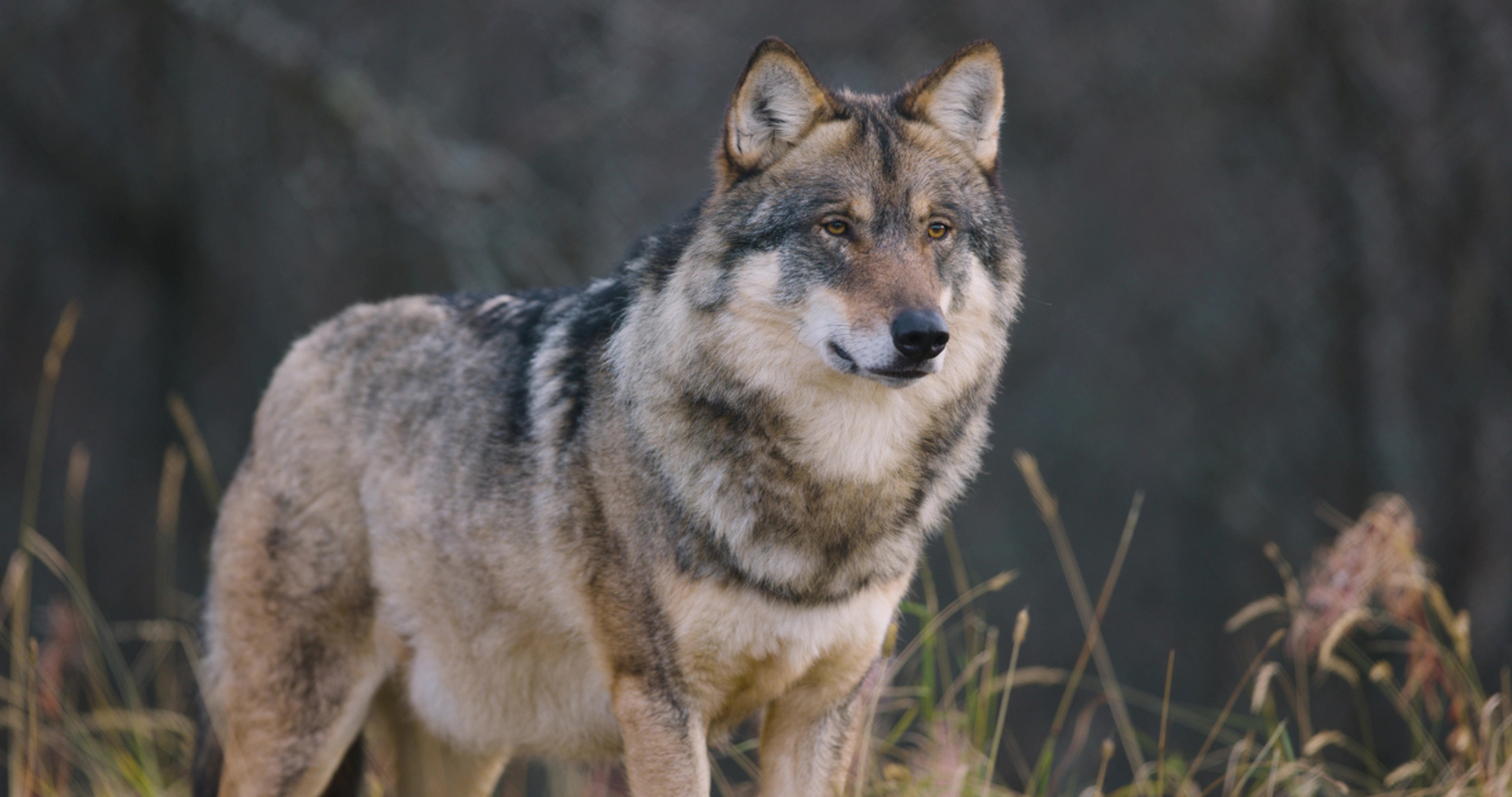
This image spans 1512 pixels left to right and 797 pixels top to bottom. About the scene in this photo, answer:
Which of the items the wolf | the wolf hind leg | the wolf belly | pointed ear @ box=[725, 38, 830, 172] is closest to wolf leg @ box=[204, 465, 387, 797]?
the wolf

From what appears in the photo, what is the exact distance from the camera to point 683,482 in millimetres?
2793

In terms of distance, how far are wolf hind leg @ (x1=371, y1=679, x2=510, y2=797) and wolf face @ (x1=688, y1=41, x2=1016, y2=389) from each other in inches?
72.0

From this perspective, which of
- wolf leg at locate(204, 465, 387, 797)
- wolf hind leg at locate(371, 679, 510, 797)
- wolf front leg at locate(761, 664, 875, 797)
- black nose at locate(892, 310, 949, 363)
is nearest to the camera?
black nose at locate(892, 310, 949, 363)

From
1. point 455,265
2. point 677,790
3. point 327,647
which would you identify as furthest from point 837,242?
point 455,265

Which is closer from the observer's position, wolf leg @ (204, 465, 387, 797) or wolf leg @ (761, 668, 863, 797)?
wolf leg @ (761, 668, 863, 797)

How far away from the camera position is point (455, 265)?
723 centimetres

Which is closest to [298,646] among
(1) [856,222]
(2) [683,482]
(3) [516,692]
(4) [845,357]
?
(3) [516,692]

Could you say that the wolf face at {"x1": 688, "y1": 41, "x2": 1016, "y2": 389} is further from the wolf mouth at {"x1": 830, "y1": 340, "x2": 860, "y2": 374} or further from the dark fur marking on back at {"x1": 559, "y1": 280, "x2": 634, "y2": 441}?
the dark fur marking on back at {"x1": 559, "y1": 280, "x2": 634, "y2": 441}

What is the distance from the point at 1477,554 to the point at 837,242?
639cm

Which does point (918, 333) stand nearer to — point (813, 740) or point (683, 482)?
point (683, 482)

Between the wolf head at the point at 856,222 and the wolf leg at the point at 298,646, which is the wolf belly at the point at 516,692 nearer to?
the wolf leg at the point at 298,646

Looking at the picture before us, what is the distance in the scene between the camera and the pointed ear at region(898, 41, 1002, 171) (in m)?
2.95

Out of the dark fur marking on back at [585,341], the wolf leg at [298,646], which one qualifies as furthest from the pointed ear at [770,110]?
the wolf leg at [298,646]

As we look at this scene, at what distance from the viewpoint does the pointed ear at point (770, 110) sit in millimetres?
2814
